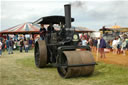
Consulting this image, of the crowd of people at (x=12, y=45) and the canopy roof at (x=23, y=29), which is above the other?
the canopy roof at (x=23, y=29)

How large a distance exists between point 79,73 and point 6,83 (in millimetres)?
2226

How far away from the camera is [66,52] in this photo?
6137mm

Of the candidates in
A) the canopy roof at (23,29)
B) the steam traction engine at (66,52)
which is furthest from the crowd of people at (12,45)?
the steam traction engine at (66,52)

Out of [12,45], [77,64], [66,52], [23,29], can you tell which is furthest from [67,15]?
[23,29]

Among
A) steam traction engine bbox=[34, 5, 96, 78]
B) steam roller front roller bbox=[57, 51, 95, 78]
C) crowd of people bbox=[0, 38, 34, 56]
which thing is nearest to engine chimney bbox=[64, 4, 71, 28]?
steam traction engine bbox=[34, 5, 96, 78]

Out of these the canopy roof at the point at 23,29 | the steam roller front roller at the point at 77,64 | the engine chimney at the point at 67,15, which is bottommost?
the canopy roof at the point at 23,29

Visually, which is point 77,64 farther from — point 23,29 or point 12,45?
point 23,29

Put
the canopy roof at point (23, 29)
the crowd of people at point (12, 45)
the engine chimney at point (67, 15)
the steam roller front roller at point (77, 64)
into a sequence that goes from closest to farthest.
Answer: the steam roller front roller at point (77, 64) < the engine chimney at point (67, 15) < the crowd of people at point (12, 45) < the canopy roof at point (23, 29)

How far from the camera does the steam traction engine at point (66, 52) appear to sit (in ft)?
19.7

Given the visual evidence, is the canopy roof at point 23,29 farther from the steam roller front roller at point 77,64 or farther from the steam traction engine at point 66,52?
the steam roller front roller at point 77,64

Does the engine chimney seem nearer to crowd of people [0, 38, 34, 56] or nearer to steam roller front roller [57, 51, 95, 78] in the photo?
steam roller front roller [57, 51, 95, 78]

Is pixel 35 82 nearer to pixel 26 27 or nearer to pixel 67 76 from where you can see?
pixel 67 76

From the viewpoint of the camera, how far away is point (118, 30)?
2392 centimetres

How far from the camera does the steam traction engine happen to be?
6012 millimetres
